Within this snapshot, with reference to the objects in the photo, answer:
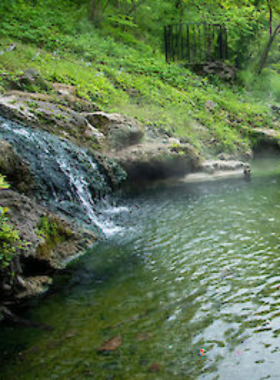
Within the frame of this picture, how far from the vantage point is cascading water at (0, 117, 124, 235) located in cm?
672

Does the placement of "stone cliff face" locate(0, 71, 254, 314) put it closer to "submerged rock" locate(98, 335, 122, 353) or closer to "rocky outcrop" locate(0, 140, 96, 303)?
"rocky outcrop" locate(0, 140, 96, 303)

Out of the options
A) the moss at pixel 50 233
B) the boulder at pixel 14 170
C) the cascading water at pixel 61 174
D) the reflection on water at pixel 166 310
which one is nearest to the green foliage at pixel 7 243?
the moss at pixel 50 233

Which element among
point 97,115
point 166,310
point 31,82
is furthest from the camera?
point 97,115

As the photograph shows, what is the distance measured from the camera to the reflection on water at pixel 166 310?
3.29 meters

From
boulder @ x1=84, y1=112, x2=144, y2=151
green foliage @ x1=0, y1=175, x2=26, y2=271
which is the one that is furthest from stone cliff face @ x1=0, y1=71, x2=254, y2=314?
green foliage @ x1=0, y1=175, x2=26, y2=271

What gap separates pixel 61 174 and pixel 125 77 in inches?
319

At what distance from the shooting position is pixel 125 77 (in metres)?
14.1

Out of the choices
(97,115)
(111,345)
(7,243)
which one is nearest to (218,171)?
(97,115)

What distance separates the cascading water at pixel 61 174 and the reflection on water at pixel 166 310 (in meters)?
1.01

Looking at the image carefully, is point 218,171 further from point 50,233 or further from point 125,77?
point 50,233

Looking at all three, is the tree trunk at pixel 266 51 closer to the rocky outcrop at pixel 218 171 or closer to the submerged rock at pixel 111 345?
the rocky outcrop at pixel 218 171

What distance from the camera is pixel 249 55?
867 inches

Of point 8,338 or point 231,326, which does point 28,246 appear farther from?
point 231,326

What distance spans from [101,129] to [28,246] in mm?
5886
